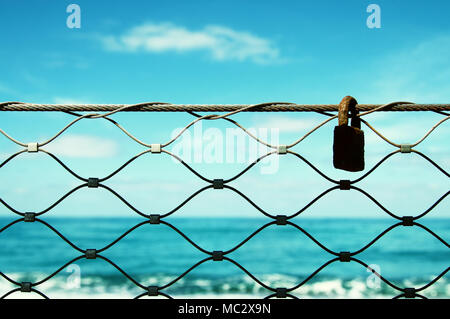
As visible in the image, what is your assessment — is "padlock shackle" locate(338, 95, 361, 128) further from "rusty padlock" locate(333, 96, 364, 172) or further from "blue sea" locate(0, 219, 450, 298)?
"blue sea" locate(0, 219, 450, 298)

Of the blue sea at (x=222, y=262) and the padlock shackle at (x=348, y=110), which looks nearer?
the padlock shackle at (x=348, y=110)

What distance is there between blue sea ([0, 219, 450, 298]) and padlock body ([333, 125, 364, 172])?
5471 millimetres

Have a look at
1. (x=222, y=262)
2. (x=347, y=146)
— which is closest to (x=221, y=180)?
(x=347, y=146)

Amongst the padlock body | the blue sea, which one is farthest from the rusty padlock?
the blue sea

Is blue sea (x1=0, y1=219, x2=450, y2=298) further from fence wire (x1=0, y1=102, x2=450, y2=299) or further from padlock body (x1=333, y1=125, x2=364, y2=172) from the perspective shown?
padlock body (x1=333, y1=125, x2=364, y2=172)

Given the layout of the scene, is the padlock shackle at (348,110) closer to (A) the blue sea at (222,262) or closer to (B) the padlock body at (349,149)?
(B) the padlock body at (349,149)

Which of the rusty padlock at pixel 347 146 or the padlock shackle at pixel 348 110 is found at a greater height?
the padlock shackle at pixel 348 110

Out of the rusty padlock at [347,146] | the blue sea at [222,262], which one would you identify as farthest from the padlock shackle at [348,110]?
the blue sea at [222,262]

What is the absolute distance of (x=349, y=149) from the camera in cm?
102

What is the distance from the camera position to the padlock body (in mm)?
1018

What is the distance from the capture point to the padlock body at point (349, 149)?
1018 mm

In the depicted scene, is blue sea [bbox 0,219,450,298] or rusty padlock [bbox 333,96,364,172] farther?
blue sea [bbox 0,219,450,298]

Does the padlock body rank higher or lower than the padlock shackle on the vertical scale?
lower
